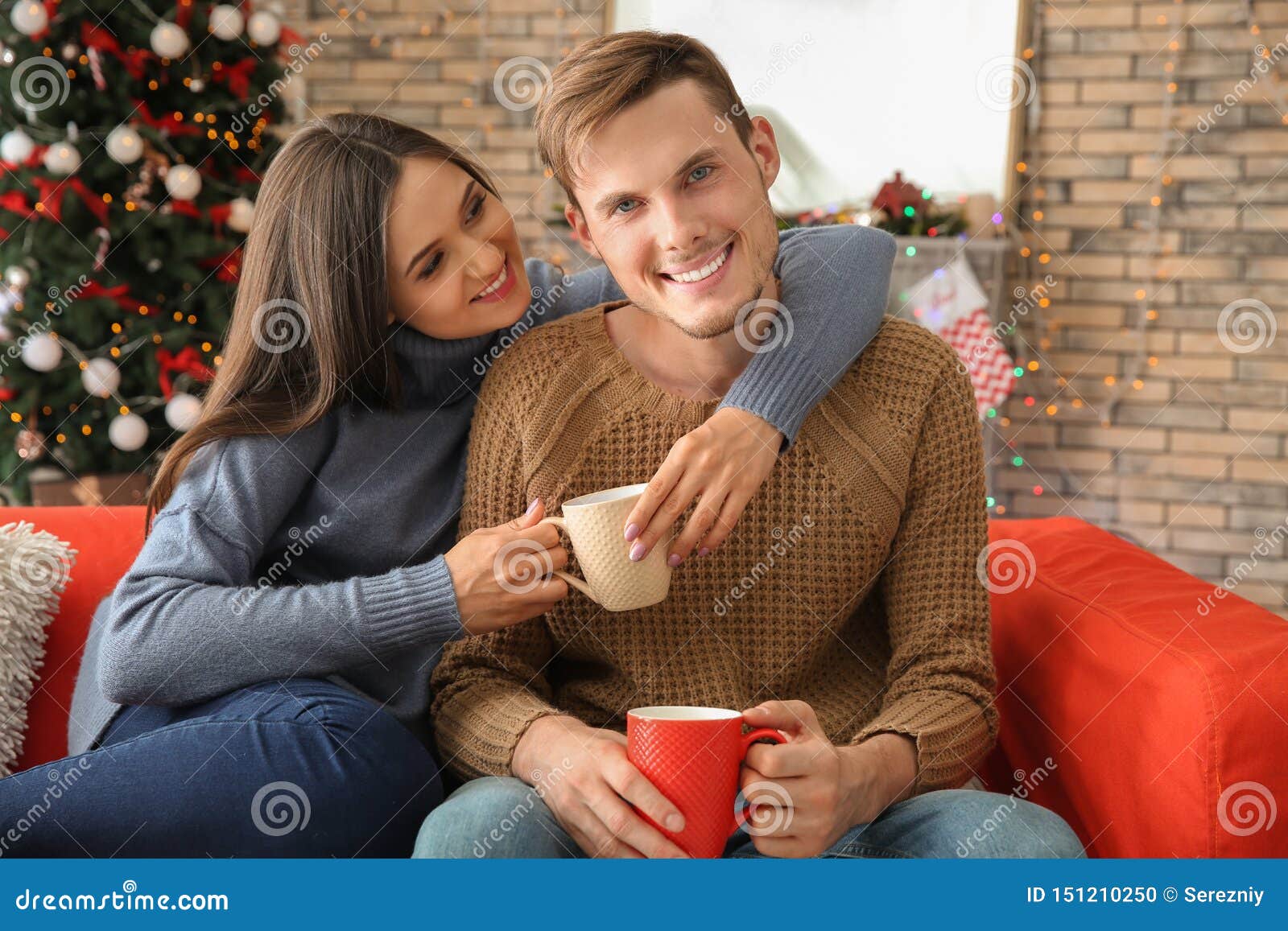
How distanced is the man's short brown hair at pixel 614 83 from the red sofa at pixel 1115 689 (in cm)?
68

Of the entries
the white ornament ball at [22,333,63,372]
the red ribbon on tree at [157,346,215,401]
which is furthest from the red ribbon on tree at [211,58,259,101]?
the white ornament ball at [22,333,63,372]

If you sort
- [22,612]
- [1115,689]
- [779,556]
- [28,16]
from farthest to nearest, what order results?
[28,16]
[22,612]
[779,556]
[1115,689]

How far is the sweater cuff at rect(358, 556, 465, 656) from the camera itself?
120 centimetres

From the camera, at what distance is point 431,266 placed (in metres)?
1.44

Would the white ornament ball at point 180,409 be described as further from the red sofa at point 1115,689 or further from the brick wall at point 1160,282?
the brick wall at point 1160,282

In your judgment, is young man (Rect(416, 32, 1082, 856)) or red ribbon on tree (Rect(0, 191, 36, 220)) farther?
red ribbon on tree (Rect(0, 191, 36, 220))

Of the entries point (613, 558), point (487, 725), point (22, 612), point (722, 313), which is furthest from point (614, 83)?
point (22, 612)

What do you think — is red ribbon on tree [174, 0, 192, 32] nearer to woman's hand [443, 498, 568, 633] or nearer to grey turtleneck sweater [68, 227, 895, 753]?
grey turtleneck sweater [68, 227, 895, 753]

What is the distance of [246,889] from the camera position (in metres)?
0.89

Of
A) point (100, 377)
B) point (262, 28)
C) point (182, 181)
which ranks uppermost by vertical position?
point (262, 28)

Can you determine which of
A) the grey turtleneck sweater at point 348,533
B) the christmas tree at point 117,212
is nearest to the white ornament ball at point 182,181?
the christmas tree at point 117,212

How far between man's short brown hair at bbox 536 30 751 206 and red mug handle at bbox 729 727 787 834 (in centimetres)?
65

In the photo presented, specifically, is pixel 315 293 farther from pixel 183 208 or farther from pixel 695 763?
pixel 183 208

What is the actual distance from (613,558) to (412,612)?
0.23 metres
